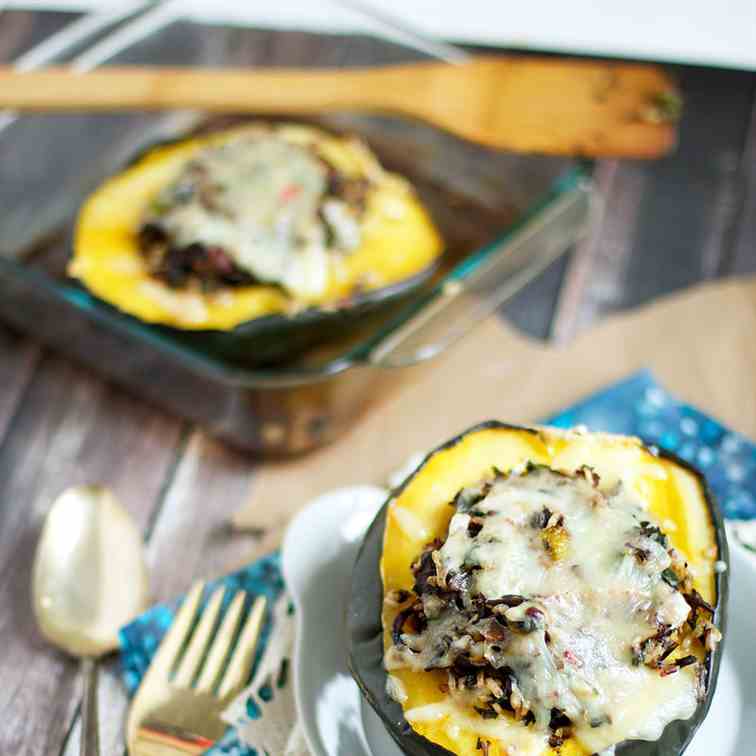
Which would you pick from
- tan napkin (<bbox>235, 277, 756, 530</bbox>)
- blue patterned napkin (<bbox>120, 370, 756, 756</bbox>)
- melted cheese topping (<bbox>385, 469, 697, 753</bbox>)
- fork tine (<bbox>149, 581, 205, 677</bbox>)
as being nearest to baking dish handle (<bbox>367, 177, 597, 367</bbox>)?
tan napkin (<bbox>235, 277, 756, 530</bbox>)

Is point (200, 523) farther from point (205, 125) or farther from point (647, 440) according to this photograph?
point (205, 125)

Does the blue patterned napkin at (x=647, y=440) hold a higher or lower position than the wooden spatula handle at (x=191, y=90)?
lower

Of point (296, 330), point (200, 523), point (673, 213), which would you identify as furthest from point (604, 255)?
point (200, 523)

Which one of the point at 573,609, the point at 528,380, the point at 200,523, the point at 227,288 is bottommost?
the point at 200,523

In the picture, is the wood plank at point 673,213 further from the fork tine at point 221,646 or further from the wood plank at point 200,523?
the fork tine at point 221,646

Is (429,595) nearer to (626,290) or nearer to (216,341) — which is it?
(216,341)

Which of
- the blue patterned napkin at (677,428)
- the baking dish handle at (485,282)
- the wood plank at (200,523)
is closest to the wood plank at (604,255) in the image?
the baking dish handle at (485,282)
